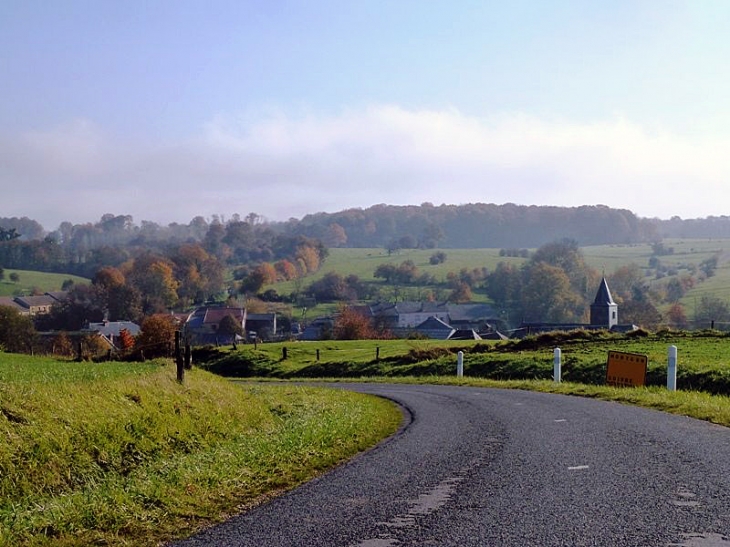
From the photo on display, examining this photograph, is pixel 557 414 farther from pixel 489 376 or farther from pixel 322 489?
pixel 489 376

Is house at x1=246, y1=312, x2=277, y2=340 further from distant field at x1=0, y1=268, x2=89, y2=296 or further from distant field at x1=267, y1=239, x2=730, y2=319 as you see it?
distant field at x1=0, y1=268, x2=89, y2=296

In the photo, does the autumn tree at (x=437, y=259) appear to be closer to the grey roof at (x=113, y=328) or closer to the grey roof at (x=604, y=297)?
the grey roof at (x=604, y=297)

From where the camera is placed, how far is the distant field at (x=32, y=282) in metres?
123

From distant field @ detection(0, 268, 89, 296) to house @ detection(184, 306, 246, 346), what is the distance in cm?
2794

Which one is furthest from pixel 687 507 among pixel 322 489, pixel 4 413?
pixel 4 413

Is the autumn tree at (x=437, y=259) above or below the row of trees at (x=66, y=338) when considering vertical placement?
above

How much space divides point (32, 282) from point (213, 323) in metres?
40.9

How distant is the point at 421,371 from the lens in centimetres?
3728

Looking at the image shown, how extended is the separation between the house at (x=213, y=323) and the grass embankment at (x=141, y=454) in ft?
276

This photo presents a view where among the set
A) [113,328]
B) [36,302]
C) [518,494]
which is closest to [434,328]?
[113,328]

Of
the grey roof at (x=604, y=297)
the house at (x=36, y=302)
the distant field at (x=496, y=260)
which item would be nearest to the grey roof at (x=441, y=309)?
the distant field at (x=496, y=260)

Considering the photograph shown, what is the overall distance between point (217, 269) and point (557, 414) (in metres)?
129

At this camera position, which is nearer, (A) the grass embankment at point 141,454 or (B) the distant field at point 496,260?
(A) the grass embankment at point 141,454

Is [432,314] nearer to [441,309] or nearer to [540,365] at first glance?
[441,309]
